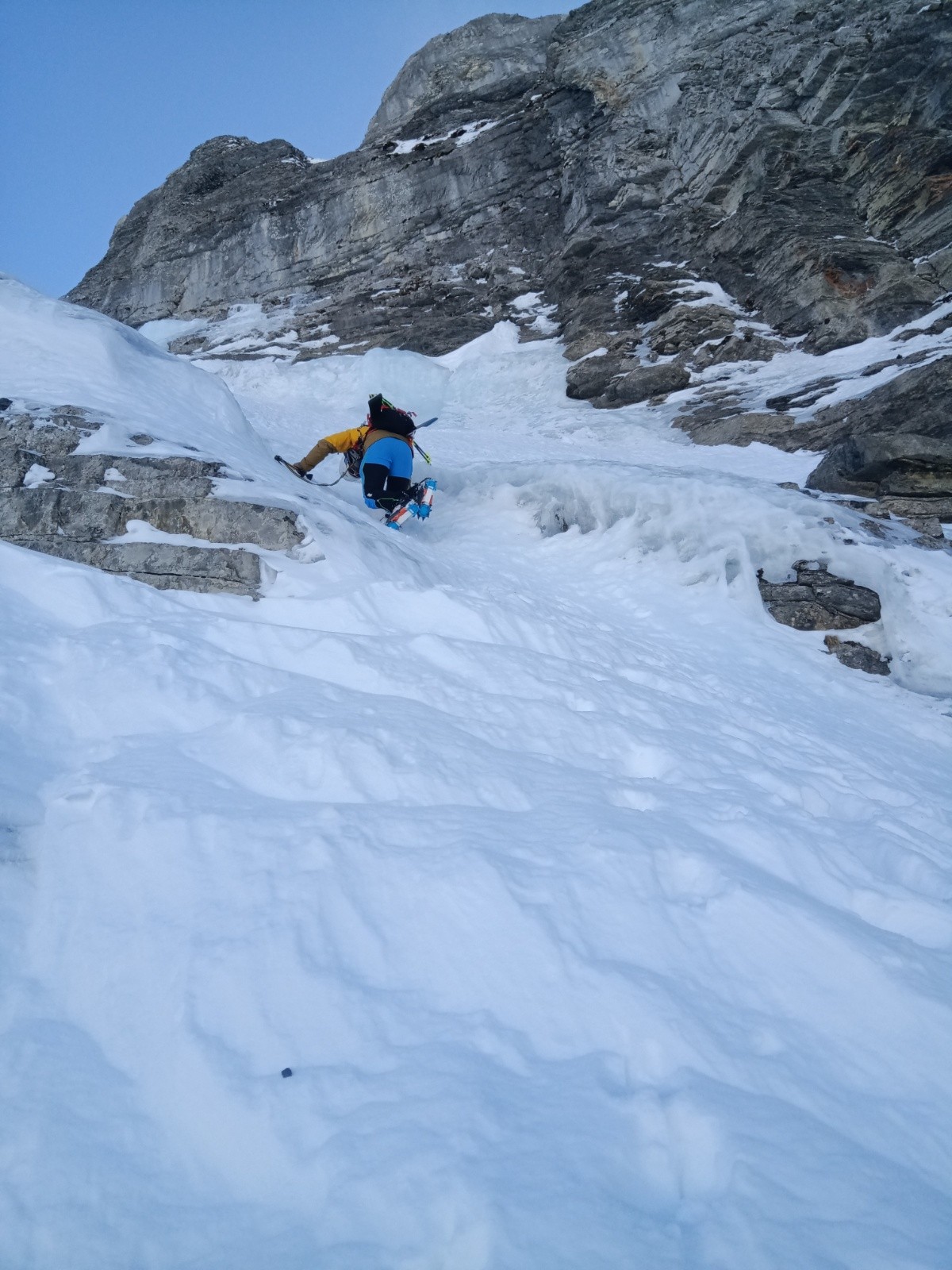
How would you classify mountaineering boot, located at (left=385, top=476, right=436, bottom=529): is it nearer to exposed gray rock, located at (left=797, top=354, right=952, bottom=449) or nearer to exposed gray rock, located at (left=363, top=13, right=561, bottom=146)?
exposed gray rock, located at (left=797, top=354, right=952, bottom=449)

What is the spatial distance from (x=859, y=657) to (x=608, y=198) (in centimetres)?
1950

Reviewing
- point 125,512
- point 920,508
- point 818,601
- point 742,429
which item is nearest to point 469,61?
point 742,429

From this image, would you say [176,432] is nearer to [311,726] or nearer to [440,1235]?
[311,726]

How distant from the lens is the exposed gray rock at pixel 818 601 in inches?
180

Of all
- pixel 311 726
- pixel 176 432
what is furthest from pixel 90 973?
pixel 176 432

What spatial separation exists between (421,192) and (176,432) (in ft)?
75.8

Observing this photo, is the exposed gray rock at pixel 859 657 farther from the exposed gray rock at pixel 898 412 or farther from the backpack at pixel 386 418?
the backpack at pixel 386 418

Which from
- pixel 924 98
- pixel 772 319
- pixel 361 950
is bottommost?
pixel 361 950

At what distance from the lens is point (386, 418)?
5.82 m

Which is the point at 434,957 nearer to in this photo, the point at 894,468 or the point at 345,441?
the point at 345,441

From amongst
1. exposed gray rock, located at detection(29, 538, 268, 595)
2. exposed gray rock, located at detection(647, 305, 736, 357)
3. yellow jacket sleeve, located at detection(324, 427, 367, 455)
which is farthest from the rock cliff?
exposed gray rock, located at detection(29, 538, 268, 595)

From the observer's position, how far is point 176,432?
4.52m

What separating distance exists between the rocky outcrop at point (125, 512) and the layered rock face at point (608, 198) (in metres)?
10.7

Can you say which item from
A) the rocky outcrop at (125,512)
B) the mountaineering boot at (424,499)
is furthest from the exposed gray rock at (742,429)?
the rocky outcrop at (125,512)
